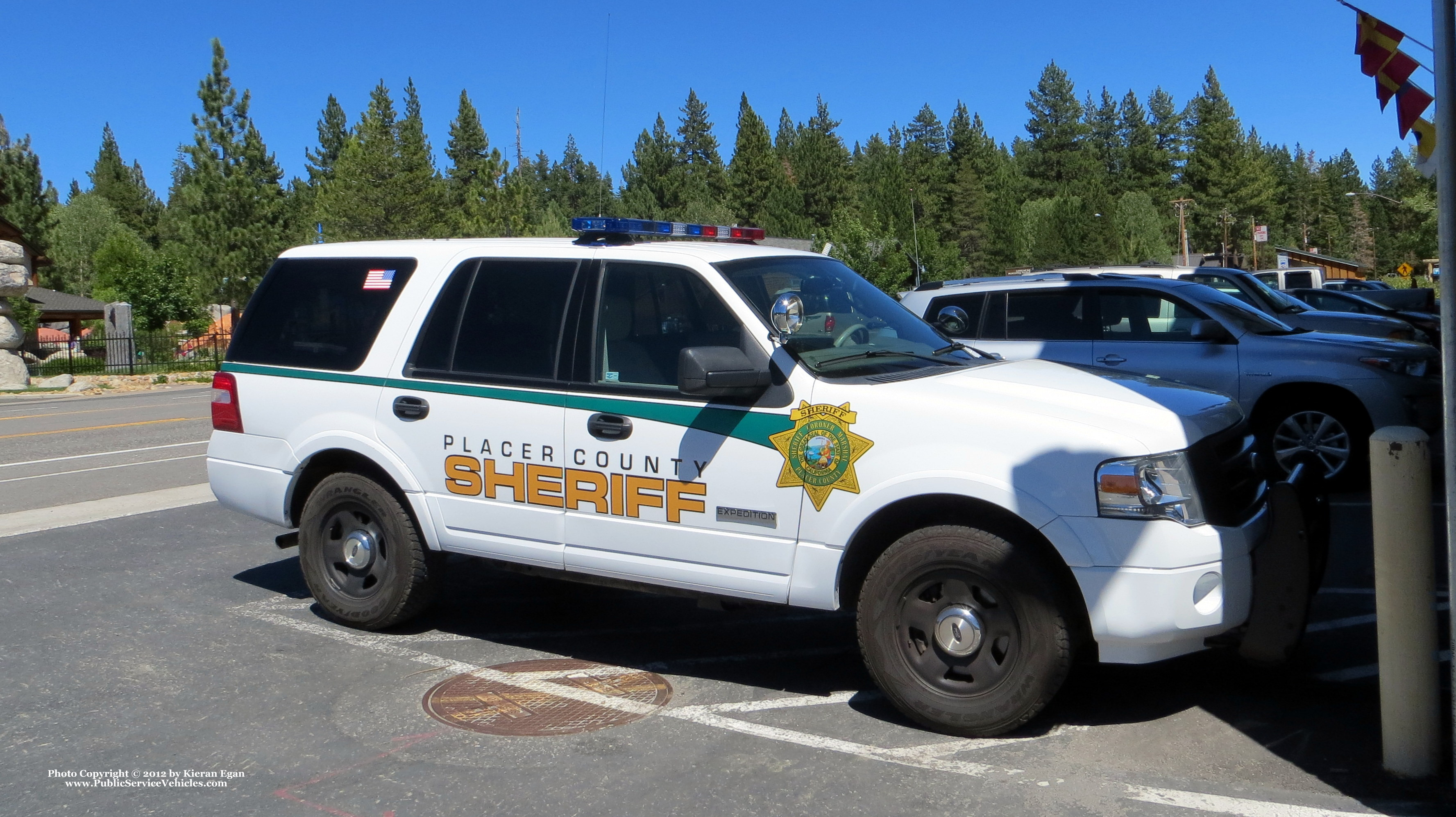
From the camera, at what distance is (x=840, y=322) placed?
5.26m

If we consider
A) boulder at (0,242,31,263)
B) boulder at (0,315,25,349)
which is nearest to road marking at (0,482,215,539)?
boulder at (0,242,31,263)

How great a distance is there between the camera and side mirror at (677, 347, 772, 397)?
4.62 metres

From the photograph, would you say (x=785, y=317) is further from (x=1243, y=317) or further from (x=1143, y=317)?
(x=1243, y=317)

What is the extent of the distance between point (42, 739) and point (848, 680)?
3.26m

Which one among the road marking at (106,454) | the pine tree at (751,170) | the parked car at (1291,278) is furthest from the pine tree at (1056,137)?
the road marking at (106,454)

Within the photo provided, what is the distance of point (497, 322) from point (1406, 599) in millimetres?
3856

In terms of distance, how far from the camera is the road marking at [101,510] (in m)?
9.03

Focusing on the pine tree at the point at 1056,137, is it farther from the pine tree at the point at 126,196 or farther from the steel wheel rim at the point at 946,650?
the steel wheel rim at the point at 946,650

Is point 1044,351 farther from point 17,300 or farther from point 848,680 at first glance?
point 17,300

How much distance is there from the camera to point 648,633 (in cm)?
620

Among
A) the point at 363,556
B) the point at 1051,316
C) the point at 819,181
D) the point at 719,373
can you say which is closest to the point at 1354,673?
the point at 719,373

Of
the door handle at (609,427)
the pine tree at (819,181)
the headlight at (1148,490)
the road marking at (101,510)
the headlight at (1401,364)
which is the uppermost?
the pine tree at (819,181)

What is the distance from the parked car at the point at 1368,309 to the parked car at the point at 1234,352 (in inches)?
102

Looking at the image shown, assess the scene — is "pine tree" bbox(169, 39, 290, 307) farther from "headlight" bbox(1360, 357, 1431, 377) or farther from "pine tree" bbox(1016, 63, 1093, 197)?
"pine tree" bbox(1016, 63, 1093, 197)
